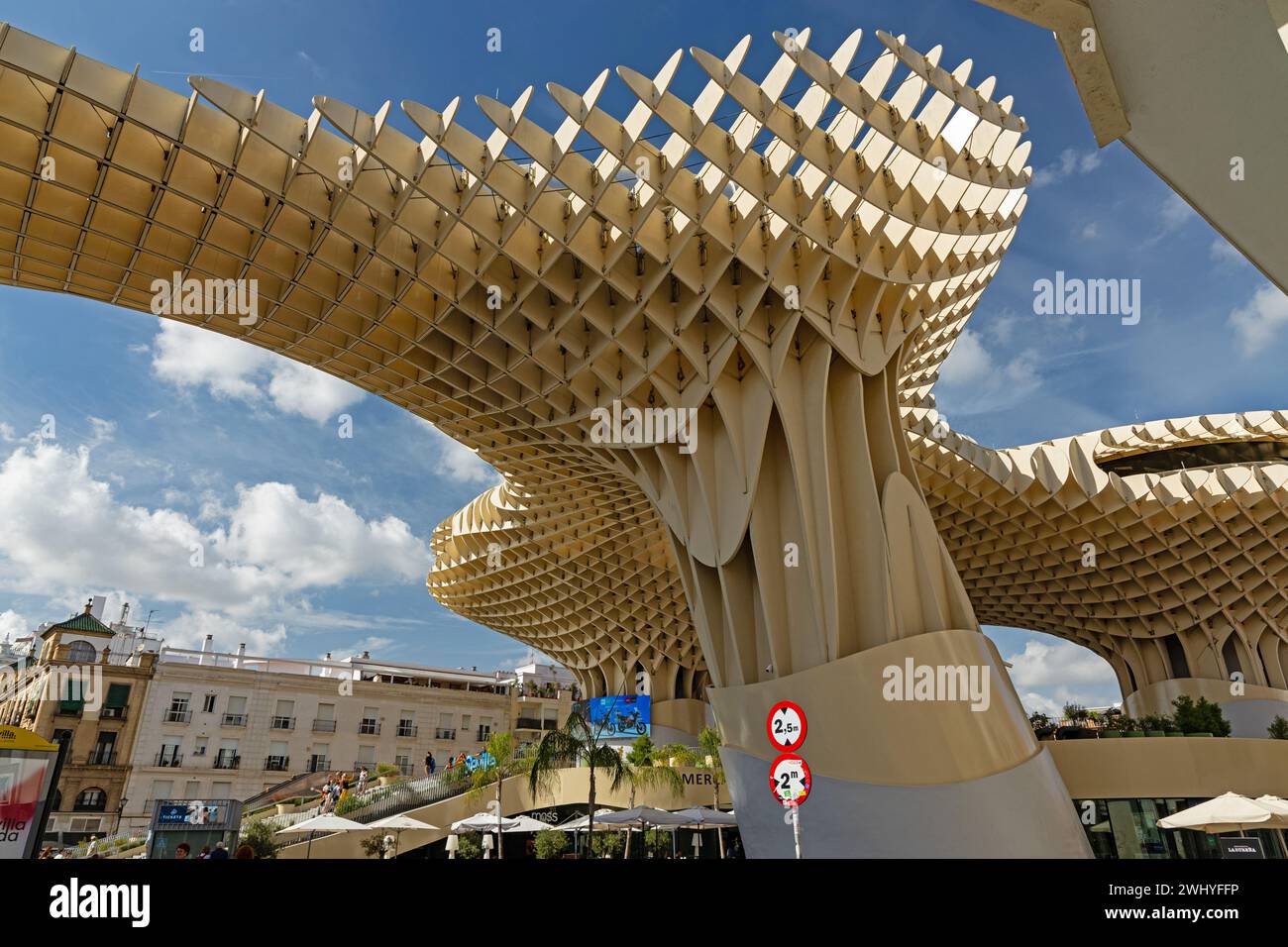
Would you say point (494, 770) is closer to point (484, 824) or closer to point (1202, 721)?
point (484, 824)

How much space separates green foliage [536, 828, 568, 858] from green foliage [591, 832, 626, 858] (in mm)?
1487

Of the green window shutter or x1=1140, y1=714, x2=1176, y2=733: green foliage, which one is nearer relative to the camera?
x1=1140, y1=714, x2=1176, y2=733: green foliage

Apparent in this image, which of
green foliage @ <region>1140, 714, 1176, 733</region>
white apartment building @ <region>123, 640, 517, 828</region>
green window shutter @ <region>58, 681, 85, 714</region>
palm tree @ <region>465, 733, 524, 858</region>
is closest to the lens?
green foliage @ <region>1140, 714, 1176, 733</region>

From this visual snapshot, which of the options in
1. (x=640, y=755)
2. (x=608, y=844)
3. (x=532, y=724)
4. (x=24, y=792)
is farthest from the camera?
(x=532, y=724)

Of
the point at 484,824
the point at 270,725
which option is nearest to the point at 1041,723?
the point at 484,824

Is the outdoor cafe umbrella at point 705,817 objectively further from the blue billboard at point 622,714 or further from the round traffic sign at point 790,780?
the blue billboard at point 622,714

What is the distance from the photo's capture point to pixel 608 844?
3020 centimetres

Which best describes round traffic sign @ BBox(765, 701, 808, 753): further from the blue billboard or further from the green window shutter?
the green window shutter

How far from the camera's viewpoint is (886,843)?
645 inches

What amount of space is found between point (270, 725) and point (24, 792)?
45.7 meters

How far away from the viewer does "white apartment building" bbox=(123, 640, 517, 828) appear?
48.5 m

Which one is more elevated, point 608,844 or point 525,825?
point 525,825

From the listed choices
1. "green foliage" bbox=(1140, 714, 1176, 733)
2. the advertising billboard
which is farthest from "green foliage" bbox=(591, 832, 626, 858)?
the advertising billboard

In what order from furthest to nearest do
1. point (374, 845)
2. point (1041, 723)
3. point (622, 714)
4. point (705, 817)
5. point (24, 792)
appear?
1. point (622, 714)
2. point (1041, 723)
3. point (374, 845)
4. point (705, 817)
5. point (24, 792)
